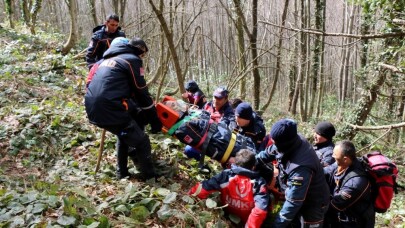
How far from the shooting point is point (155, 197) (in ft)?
13.1

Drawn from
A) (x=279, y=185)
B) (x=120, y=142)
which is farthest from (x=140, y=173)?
(x=279, y=185)

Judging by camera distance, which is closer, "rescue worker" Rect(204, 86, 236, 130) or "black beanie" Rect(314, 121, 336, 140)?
"black beanie" Rect(314, 121, 336, 140)

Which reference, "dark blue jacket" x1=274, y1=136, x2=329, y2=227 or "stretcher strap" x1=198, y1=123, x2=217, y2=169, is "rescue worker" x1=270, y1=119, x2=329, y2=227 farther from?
"stretcher strap" x1=198, y1=123, x2=217, y2=169

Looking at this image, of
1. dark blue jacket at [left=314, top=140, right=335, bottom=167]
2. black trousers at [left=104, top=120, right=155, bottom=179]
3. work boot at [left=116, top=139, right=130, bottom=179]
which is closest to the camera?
black trousers at [left=104, top=120, right=155, bottom=179]

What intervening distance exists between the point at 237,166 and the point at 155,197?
1.03 m

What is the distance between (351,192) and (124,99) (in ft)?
9.40

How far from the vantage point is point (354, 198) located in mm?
3887

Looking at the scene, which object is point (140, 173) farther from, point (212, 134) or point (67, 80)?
point (67, 80)

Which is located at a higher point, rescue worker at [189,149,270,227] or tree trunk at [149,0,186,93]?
tree trunk at [149,0,186,93]

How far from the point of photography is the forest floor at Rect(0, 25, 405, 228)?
3.47 meters

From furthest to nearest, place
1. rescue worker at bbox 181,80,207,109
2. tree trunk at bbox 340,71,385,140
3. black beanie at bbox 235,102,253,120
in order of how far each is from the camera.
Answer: tree trunk at bbox 340,71,385,140 < rescue worker at bbox 181,80,207,109 < black beanie at bbox 235,102,253,120

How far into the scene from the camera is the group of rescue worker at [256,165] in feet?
12.0

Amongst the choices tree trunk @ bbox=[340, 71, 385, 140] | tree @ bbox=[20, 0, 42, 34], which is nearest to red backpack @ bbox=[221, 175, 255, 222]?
tree trunk @ bbox=[340, 71, 385, 140]

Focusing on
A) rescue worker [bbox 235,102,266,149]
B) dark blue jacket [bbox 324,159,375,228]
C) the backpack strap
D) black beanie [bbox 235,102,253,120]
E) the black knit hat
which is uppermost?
the black knit hat
